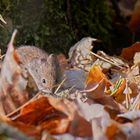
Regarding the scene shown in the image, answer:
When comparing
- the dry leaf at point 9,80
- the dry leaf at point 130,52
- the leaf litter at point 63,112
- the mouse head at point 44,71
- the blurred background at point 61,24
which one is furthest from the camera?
the dry leaf at point 130,52

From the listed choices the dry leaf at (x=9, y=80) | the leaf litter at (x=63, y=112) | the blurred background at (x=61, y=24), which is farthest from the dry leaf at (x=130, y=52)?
the dry leaf at (x=9, y=80)

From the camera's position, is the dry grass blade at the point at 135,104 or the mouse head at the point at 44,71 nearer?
the dry grass blade at the point at 135,104

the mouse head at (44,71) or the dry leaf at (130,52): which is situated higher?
the mouse head at (44,71)

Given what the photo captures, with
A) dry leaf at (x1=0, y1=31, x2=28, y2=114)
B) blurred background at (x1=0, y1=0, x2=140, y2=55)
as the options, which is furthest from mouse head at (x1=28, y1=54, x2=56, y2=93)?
dry leaf at (x1=0, y1=31, x2=28, y2=114)

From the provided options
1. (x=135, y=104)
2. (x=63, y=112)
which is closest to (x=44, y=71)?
(x=135, y=104)

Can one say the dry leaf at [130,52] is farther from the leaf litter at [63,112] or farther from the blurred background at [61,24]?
the leaf litter at [63,112]

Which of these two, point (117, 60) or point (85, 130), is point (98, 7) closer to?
point (117, 60)

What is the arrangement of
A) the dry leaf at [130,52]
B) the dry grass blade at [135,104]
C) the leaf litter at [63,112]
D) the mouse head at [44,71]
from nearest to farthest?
the leaf litter at [63,112]
the dry grass blade at [135,104]
the mouse head at [44,71]
the dry leaf at [130,52]
